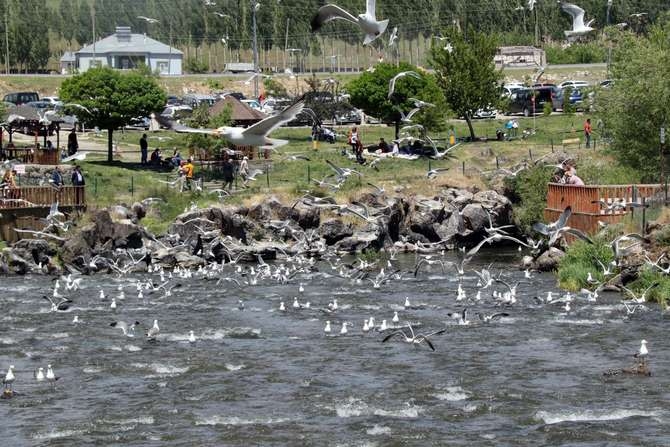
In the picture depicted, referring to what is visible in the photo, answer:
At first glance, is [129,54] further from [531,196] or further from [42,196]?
[531,196]

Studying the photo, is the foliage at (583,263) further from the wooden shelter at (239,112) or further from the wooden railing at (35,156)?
the wooden shelter at (239,112)

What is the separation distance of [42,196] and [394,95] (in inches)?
960

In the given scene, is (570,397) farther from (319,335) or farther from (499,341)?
(319,335)

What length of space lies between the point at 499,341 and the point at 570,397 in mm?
5785

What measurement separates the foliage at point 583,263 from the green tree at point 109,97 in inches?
1030

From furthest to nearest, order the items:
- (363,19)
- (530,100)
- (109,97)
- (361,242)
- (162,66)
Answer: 1. (162,66)
2. (530,100)
3. (109,97)
4. (361,242)
5. (363,19)

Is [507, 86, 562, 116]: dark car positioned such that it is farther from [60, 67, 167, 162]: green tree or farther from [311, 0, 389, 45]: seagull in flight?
[311, 0, 389, 45]: seagull in flight

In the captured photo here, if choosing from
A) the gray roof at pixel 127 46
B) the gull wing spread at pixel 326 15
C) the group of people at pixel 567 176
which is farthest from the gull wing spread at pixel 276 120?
the gray roof at pixel 127 46

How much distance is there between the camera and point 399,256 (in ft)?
165

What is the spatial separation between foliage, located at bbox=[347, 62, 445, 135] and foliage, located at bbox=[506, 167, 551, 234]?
552 inches

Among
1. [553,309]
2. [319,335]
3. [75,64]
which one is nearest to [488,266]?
[553,309]

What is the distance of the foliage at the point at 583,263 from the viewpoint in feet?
130

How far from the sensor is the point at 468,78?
232 feet

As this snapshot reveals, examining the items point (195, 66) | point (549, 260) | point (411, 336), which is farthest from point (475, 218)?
point (195, 66)
